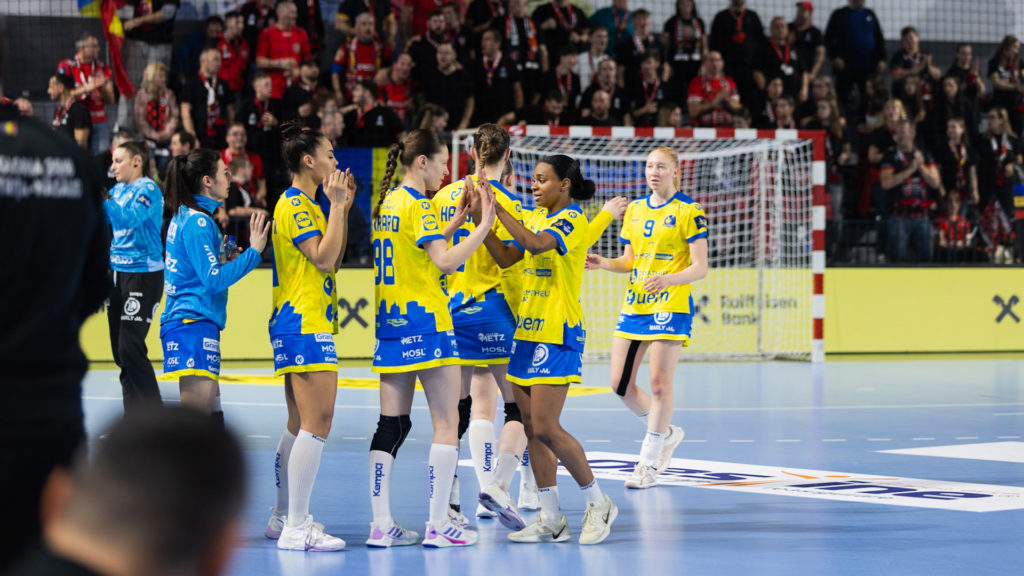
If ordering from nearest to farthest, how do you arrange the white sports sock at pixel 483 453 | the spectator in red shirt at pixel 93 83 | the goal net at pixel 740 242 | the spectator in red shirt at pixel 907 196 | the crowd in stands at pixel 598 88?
the white sports sock at pixel 483 453, the spectator in red shirt at pixel 93 83, the crowd in stands at pixel 598 88, the goal net at pixel 740 242, the spectator in red shirt at pixel 907 196

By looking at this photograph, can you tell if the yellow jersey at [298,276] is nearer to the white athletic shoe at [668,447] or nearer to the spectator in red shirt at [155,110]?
the white athletic shoe at [668,447]

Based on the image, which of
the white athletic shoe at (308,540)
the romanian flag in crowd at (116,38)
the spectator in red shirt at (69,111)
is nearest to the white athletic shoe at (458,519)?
the white athletic shoe at (308,540)

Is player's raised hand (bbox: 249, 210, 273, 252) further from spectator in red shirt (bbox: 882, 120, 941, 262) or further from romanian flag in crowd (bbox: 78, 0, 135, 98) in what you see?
spectator in red shirt (bbox: 882, 120, 941, 262)

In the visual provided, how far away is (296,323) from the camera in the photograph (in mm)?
5809

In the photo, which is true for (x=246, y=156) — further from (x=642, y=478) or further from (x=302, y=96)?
(x=642, y=478)

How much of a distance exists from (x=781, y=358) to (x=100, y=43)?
34.3ft

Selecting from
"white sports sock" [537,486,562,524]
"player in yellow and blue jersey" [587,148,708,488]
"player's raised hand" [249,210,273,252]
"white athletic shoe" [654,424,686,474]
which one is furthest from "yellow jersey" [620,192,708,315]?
"player's raised hand" [249,210,273,252]

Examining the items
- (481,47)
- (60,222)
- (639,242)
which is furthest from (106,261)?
(481,47)

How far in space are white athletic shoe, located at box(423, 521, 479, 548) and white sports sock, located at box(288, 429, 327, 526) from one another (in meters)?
Answer: 0.61

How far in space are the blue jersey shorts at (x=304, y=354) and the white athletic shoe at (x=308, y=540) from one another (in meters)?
0.74

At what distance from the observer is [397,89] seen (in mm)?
16562

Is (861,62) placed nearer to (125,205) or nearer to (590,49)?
(590,49)

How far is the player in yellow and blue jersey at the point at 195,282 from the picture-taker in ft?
20.4

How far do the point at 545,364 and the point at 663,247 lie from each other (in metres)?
2.39
